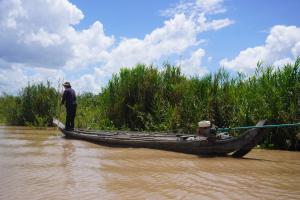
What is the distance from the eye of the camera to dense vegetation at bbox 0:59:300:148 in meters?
10.3

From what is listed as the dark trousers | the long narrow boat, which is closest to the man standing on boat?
the dark trousers

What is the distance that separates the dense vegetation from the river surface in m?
1.70

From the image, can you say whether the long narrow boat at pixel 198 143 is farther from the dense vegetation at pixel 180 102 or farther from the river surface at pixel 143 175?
the dense vegetation at pixel 180 102

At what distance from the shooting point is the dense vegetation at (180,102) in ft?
33.7

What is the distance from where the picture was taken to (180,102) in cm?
1282

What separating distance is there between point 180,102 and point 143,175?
6.81m

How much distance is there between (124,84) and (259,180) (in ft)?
33.3

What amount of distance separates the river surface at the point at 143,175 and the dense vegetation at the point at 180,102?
5.57 ft

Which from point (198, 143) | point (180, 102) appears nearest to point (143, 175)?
point (198, 143)

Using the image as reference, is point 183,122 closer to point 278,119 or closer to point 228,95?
point 228,95

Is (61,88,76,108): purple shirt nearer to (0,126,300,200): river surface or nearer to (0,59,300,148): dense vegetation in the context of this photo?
(0,59,300,148): dense vegetation

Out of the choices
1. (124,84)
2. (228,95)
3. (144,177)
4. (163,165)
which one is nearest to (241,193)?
(144,177)

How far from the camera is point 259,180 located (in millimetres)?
5805

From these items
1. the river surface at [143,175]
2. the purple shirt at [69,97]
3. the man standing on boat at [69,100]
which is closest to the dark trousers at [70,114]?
the man standing on boat at [69,100]
